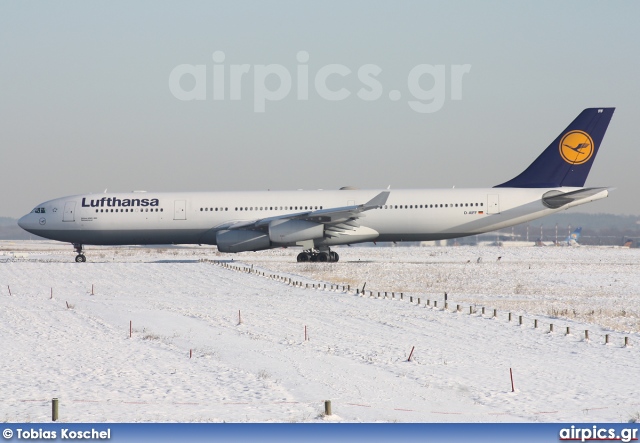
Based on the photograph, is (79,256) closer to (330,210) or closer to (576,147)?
(330,210)

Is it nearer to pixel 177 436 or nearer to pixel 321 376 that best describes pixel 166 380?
pixel 321 376

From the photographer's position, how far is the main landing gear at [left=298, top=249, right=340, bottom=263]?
4919 centimetres

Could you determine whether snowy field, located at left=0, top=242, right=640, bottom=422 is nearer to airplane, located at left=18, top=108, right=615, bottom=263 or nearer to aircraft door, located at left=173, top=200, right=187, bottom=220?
airplane, located at left=18, top=108, right=615, bottom=263

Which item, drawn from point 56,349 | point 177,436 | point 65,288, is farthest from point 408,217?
point 177,436

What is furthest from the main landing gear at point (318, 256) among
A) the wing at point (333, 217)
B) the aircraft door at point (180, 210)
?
the aircraft door at point (180, 210)

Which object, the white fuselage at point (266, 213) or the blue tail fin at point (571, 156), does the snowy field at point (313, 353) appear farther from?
the blue tail fin at point (571, 156)

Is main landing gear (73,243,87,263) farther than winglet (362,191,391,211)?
Yes

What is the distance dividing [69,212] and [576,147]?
30.4 metres

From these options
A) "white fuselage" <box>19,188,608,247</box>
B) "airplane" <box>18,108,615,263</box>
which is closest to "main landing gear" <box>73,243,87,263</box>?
"white fuselage" <box>19,188,608,247</box>

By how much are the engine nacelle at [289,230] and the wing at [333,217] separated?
0.28 metres

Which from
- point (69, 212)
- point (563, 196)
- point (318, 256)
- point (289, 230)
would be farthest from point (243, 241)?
point (563, 196)

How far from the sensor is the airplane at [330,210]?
46.7 meters

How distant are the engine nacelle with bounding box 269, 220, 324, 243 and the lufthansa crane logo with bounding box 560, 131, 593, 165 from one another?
1559 centimetres

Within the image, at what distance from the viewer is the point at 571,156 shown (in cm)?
4906
